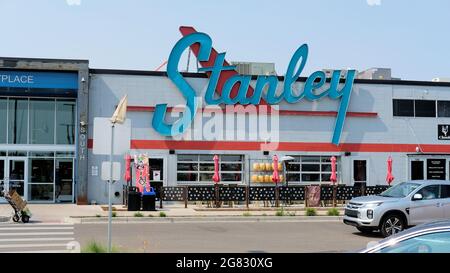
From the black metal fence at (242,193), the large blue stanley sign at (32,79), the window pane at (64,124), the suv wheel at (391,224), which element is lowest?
the suv wheel at (391,224)

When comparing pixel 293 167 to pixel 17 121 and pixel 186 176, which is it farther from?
pixel 17 121

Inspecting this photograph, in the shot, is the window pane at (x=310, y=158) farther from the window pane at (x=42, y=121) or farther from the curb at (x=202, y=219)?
the window pane at (x=42, y=121)

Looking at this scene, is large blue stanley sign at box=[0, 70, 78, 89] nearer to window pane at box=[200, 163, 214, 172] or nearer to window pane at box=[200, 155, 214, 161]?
window pane at box=[200, 155, 214, 161]

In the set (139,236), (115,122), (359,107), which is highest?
(359,107)

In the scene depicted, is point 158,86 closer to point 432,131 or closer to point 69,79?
point 69,79

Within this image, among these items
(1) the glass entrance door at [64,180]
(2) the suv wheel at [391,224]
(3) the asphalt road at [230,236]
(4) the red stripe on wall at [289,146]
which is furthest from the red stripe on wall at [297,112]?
(2) the suv wheel at [391,224]

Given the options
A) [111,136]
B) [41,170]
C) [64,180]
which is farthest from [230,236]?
[41,170]

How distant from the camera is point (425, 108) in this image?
30.9m

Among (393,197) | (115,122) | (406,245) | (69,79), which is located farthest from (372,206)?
(69,79)

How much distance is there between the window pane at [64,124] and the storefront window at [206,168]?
18.1 ft

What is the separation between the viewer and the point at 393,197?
1496cm

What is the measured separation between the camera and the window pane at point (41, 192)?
88.7 ft

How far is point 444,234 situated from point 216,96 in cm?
2510

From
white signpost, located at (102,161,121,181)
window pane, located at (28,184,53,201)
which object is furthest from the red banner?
white signpost, located at (102,161,121,181)
